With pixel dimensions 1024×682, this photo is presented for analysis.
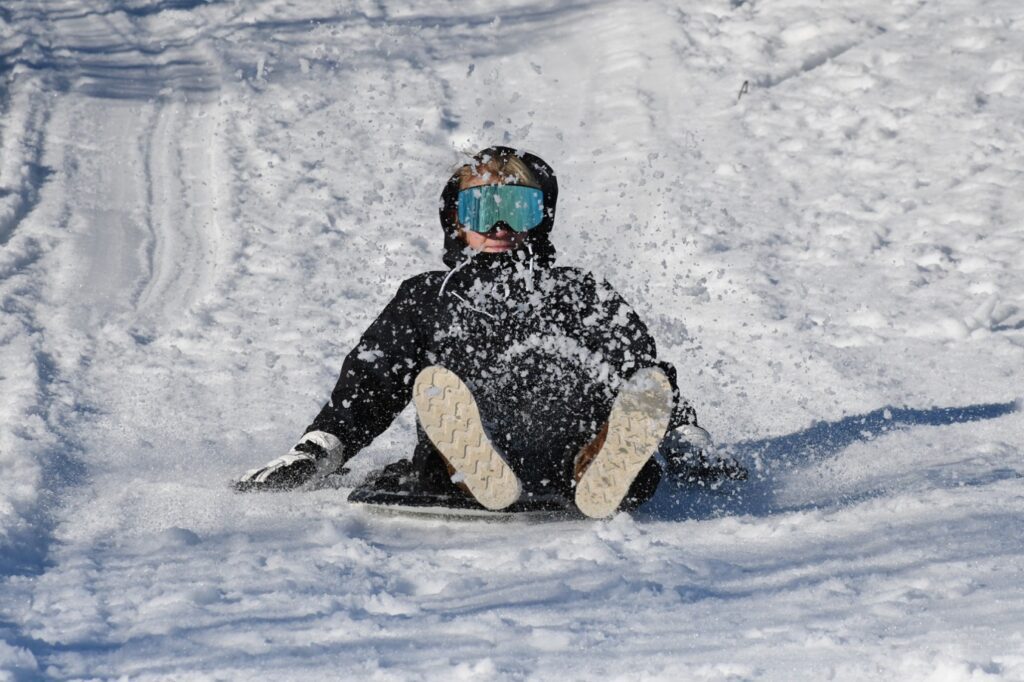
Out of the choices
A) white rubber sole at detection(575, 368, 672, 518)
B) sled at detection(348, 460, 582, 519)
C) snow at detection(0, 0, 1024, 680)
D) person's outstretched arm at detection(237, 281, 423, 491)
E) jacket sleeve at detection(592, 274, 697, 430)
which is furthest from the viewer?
person's outstretched arm at detection(237, 281, 423, 491)

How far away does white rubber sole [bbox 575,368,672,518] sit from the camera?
2.99 metres

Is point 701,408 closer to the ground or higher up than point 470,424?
closer to the ground

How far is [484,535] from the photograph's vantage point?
3.05 metres

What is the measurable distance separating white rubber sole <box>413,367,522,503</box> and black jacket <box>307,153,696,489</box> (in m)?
0.19

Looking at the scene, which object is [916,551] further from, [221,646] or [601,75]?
[601,75]

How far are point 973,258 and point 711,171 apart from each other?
66.2 inches

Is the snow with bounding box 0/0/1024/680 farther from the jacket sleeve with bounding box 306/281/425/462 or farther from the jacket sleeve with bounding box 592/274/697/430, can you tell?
the jacket sleeve with bounding box 592/274/697/430

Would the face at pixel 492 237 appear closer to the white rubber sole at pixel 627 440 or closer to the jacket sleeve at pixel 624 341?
the jacket sleeve at pixel 624 341

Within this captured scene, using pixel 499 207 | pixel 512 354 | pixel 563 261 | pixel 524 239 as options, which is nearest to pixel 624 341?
pixel 512 354

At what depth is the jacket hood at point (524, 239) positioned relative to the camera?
11.4ft

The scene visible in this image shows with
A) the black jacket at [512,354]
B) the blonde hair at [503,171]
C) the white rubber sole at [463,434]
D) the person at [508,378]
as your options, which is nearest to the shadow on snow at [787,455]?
the person at [508,378]

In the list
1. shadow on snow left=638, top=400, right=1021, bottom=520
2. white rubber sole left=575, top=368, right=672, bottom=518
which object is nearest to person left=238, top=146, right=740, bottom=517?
white rubber sole left=575, top=368, right=672, bottom=518

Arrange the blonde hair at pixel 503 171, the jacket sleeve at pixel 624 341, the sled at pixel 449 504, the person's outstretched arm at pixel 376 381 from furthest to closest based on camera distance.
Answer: the blonde hair at pixel 503 171 < the person's outstretched arm at pixel 376 381 < the jacket sleeve at pixel 624 341 < the sled at pixel 449 504

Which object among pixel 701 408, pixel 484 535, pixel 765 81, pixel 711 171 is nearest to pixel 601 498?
pixel 484 535
